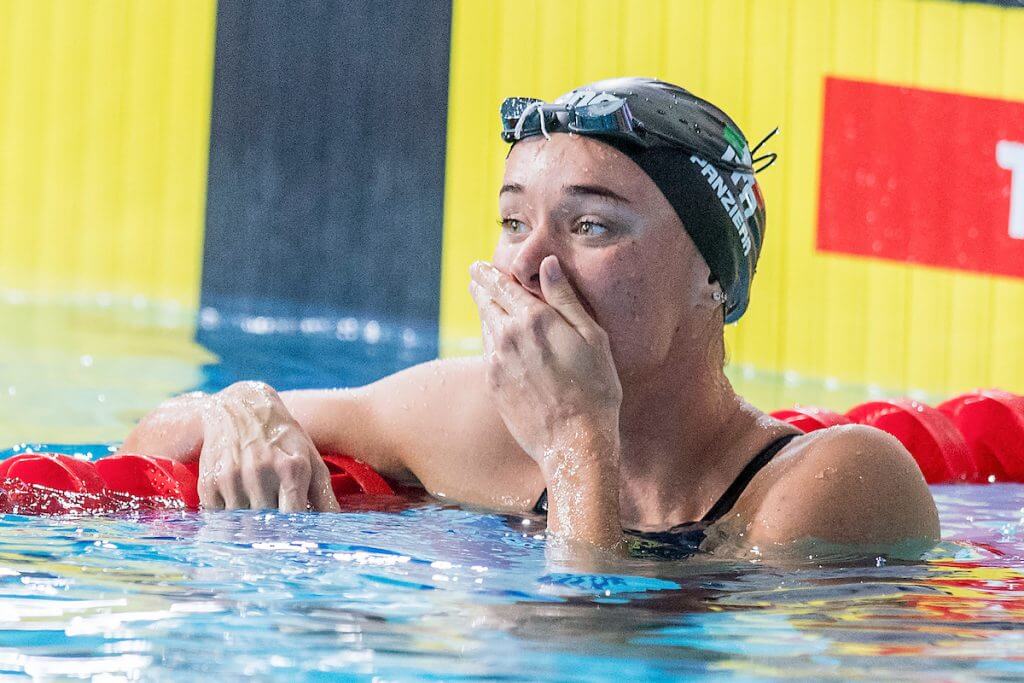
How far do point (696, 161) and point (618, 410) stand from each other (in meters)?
0.50

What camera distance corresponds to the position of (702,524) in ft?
8.69

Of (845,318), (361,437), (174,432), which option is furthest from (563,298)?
(845,318)

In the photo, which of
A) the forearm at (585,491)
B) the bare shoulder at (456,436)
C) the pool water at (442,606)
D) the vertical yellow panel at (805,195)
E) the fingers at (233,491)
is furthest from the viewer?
the vertical yellow panel at (805,195)

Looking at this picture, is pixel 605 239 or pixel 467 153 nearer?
pixel 605 239

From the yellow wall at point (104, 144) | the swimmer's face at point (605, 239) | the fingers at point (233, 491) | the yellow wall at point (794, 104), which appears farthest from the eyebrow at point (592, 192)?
the yellow wall at point (104, 144)

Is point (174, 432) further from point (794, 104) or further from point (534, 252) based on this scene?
point (794, 104)

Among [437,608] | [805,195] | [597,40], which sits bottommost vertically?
[437,608]

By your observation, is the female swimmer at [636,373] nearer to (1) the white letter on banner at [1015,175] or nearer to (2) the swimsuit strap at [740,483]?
(2) the swimsuit strap at [740,483]

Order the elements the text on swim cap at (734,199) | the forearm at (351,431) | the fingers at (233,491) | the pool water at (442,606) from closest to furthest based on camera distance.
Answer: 1. the pool water at (442,606)
2. the text on swim cap at (734,199)
3. the fingers at (233,491)
4. the forearm at (351,431)

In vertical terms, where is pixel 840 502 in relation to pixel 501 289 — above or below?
below

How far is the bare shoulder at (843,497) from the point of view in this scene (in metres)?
2.50

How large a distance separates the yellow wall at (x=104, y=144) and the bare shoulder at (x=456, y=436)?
19.8ft

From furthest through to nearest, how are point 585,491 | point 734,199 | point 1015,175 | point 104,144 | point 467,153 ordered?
point 467,153
point 104,144
point 1015,175
point 734,199
point 585,491

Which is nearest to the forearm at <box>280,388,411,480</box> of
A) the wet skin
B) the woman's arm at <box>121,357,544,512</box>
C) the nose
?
the woman's arm at <box>121,357,544,512</box>
